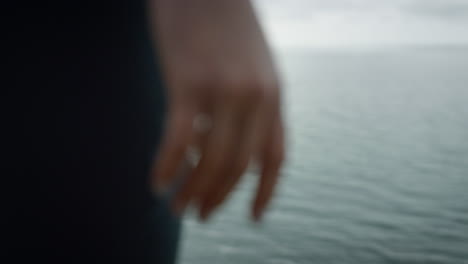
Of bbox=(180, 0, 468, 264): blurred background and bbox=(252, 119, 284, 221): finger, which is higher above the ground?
bbox=(252, 119, 284, 221): finger

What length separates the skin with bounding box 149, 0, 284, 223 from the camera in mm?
261

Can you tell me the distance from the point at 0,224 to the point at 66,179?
0.17ft

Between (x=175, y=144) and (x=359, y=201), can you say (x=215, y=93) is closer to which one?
(x=175, y=144)

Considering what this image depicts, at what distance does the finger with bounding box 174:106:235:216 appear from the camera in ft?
0.87

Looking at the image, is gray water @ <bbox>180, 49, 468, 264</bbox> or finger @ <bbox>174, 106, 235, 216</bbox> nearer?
finger @ <bbox>174, 106, 235, 216</bbox>

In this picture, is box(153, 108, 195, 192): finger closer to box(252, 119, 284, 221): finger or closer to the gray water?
box(252, 119, 284, 221): finger

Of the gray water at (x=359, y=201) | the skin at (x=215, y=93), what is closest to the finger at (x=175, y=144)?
the skin at (x=215, y=93)

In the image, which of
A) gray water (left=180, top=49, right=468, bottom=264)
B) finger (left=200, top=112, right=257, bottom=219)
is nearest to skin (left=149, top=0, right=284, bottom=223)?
finger (left=200, top=112, right=257, bottom=219)

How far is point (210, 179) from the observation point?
27 cm

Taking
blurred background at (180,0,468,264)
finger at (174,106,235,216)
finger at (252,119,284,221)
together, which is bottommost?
blurred background at (180,0,468,264)

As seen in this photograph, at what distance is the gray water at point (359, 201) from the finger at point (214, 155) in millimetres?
1484

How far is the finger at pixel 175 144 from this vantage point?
0.25 metres

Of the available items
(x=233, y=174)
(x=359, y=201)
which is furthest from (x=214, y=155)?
(x=359, y=201)

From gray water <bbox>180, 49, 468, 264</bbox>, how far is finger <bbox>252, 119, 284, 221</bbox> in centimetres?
146
